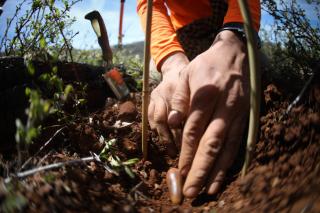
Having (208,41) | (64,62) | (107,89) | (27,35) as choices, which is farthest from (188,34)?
(27,35)

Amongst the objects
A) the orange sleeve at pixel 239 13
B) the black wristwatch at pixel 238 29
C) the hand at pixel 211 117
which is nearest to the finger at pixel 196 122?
the hand at pixel 211 117

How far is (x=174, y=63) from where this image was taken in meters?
1.70

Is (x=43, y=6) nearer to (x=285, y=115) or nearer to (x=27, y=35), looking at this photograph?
(x=27, y=35)

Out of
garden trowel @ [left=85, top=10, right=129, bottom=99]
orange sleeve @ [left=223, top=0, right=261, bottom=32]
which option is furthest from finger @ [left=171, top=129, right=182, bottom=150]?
garden trowel @ [left=85, top=10, right=129, bottom=99]

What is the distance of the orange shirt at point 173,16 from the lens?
1.61 metres

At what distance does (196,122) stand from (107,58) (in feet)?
4.39

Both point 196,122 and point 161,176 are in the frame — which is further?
point 161,176

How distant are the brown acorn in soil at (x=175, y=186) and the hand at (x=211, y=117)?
0.10 ft

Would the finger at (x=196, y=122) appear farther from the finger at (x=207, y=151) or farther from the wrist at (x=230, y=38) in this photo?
the wrist at (x=230, y=38)

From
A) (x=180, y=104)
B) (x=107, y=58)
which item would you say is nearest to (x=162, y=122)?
(x=180, y=104)

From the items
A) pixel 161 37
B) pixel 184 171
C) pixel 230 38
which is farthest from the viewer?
pixel 161 37

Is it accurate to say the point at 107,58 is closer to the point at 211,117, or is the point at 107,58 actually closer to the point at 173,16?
the point at 173,16

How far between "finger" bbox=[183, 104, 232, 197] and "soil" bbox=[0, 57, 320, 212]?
2.7 inches

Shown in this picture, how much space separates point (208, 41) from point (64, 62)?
1143mm
